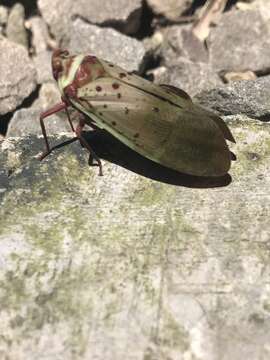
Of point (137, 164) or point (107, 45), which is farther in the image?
point (107, 45)

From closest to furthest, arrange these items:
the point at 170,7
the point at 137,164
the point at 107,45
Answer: the point at 137,164 → the point at 107,45 → the point at 170,7

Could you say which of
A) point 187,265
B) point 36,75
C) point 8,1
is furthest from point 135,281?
point 8,1

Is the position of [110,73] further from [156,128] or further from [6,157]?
[6,157]

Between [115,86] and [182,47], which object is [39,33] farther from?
[115,86]

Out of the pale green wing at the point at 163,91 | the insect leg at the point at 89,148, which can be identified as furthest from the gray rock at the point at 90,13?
the insect leg at the point at 89,148

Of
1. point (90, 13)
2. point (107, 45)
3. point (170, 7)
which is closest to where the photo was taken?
point (107, 45)

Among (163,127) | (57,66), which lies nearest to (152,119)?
(163,127)

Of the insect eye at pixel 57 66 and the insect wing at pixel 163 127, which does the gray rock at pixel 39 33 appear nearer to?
the insect eye at pixel 57 66
